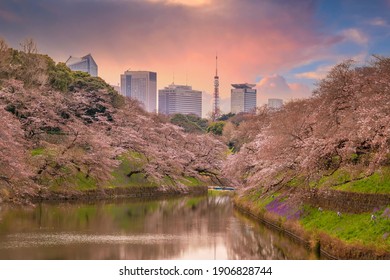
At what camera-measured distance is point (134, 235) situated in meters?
34.6

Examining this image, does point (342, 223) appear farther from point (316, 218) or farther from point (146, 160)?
point (146, 160)

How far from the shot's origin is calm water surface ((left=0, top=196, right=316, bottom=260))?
94.0 feet

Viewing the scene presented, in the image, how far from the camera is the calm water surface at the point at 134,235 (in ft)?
94.0

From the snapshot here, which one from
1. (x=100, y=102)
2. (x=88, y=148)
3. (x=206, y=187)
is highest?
(x=100, y=102)

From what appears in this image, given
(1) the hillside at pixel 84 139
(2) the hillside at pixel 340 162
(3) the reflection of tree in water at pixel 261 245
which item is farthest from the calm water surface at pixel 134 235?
(1) the hillside at pixel 84 139

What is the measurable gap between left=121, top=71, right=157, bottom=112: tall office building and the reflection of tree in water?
380 ft

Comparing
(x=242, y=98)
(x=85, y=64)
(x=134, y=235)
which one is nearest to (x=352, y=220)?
(x=134, y=235)

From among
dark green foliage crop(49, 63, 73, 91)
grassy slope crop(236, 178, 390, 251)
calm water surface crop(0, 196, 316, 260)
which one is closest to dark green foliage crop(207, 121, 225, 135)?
dark green foliage crop(49, 63, 73, 91)

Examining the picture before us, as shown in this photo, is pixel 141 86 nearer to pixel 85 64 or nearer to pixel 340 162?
pixel 85 64

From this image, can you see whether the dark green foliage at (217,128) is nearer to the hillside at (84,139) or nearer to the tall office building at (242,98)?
the tall office building at (242,98)

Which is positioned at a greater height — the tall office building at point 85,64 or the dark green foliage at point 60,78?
the tall office building at point 85,64
